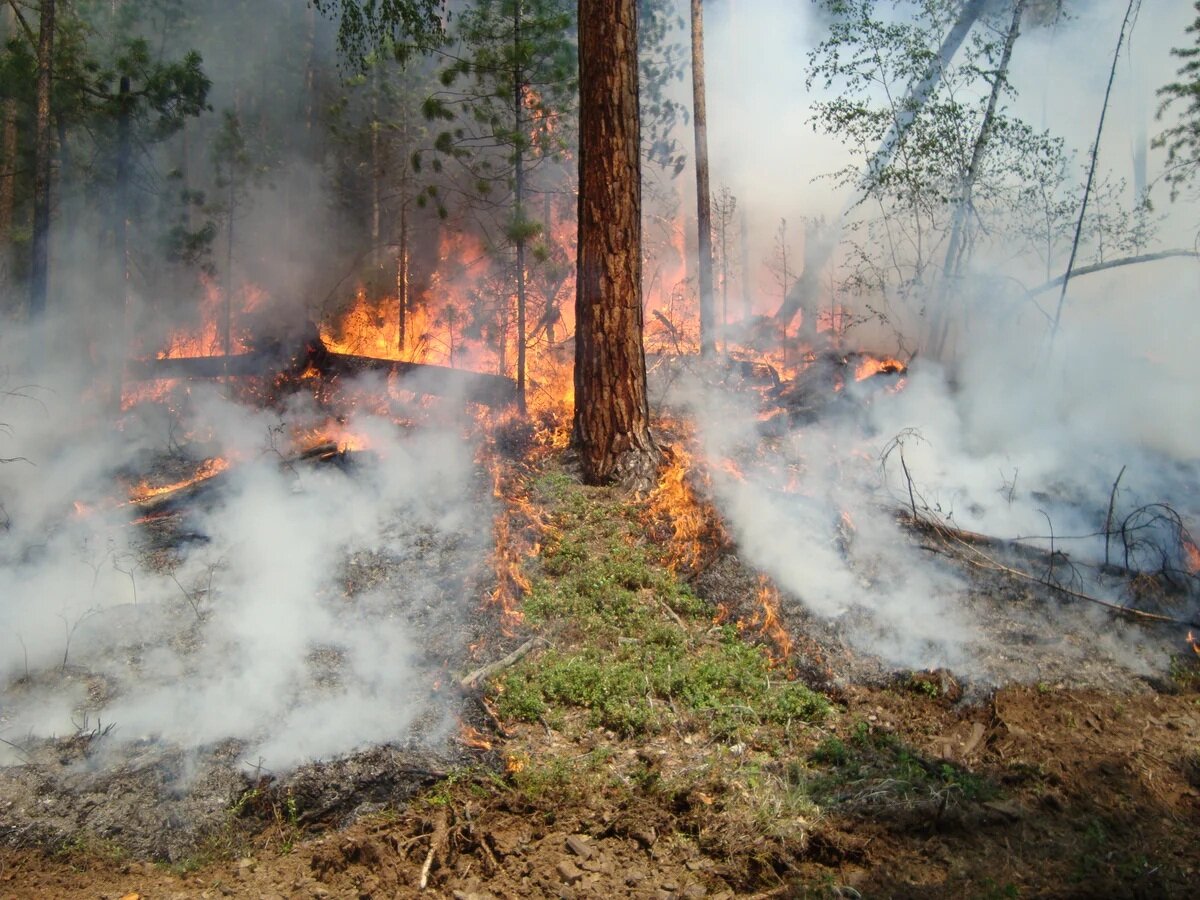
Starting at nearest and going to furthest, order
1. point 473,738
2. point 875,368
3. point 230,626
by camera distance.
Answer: point 473,738
point 230,626
point 875,368

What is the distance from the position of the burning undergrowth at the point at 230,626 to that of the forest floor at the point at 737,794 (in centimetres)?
18

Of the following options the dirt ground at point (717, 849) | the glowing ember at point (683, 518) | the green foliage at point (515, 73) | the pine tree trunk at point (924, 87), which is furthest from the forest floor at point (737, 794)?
the pine tree trunk at point (924, 87)

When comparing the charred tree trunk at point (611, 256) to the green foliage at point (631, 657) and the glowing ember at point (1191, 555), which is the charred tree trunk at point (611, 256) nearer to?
the green foliage at point (631, 657)

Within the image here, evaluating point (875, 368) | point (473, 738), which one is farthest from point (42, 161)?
point (875, 368)

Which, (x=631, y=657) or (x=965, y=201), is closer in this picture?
(x=631, y=657)

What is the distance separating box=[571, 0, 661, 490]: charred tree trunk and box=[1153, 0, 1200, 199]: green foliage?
11.2m

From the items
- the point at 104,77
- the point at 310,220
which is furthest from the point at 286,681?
the point at 310,220

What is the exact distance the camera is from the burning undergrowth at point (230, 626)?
4258 mm

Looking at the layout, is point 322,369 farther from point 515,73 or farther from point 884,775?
point 884,775

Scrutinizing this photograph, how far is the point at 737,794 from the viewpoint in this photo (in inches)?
166

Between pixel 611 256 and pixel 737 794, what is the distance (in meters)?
5.68

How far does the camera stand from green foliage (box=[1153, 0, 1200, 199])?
43.1 feet

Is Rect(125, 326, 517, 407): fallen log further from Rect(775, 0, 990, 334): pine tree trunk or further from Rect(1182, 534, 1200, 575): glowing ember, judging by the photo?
Rect(1182, 534, 1200, 575): glowing ember

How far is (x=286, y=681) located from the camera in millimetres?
5145
